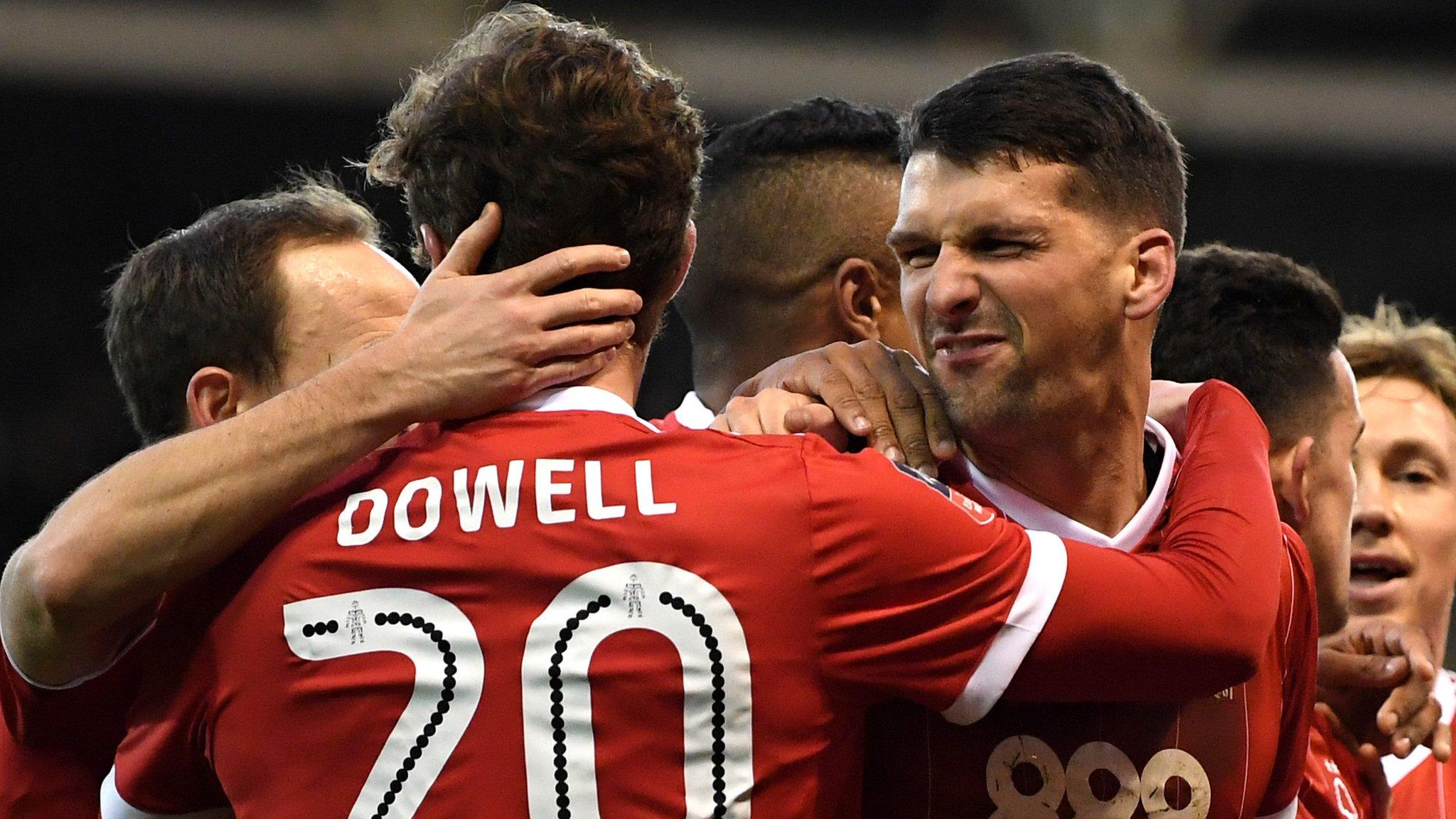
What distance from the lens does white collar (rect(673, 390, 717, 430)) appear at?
306cm

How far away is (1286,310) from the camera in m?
2.99

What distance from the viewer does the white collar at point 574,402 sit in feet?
6.58

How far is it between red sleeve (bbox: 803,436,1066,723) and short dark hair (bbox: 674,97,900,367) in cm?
126

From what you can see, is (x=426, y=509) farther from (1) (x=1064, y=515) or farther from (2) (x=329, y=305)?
(1) (x=1064, y=515)

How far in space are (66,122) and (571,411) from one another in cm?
780

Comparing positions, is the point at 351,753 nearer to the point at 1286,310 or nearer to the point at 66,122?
the point at 1286,310

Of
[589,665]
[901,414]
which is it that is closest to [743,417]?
[901,414]

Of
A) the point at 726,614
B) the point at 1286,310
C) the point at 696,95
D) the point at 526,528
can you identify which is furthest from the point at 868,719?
the point at 696,95

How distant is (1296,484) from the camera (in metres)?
2.83

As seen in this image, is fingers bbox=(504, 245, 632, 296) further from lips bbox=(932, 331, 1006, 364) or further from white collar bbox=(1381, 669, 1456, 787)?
white collar bbox=(1381, 669, 1456, 787)

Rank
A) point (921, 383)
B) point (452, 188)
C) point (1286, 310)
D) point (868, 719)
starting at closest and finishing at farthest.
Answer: point (452, 188), point (868, 719), point (921, 383), point (1286, 310)

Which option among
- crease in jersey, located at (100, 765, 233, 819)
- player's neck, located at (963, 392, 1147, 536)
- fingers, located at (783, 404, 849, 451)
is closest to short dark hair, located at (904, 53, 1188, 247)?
player's neck, located at (963, 392, 1147, 536)

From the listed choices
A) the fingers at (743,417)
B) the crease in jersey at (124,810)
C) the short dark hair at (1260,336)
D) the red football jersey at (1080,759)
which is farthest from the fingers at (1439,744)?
the crease in jersey at (124,810)

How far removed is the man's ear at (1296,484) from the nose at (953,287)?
0.90 m
